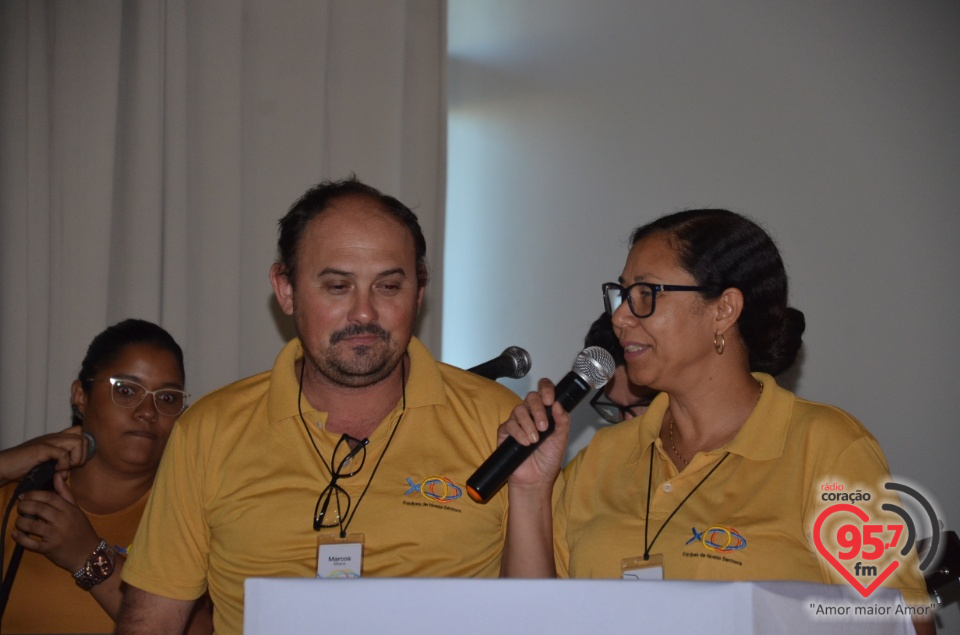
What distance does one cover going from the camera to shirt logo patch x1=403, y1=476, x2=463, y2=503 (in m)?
2.10

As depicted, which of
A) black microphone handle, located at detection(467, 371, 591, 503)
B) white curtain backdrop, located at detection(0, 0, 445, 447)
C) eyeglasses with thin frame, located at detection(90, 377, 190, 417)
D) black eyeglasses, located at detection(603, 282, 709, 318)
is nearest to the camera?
black microphone handle, located at detection(467, 371, 591, 503)

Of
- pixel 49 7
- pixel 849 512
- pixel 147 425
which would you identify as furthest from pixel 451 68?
pixel 849 512

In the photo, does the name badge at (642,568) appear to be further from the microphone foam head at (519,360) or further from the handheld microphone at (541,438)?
the microphone foam head at (519,360)

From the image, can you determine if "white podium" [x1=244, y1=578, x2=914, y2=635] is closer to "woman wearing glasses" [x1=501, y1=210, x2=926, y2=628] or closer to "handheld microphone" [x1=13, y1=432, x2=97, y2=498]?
"woman wearing glasses" [x1=501, y1=210, x2=926, y2=628]

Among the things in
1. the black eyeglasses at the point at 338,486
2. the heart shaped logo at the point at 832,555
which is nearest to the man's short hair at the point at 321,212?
the black eyeglasses at the point at 338,486

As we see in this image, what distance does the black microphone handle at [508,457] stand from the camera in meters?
1.78

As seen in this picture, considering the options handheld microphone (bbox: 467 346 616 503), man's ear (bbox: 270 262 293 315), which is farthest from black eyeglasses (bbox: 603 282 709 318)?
man's ear (bbox: 270 262 293 315)

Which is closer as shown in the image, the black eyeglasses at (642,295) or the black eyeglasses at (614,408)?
the black eyeglasses at (642,295)

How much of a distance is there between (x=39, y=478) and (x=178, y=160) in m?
1.47

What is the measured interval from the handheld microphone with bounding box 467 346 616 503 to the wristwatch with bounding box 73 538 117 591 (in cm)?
136

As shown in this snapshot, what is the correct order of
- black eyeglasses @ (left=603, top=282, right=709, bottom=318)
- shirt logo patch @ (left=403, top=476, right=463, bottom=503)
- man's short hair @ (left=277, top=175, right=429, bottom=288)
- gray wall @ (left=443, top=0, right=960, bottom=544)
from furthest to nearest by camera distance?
gray wall @ (left=443, top=0, right=960, bottom=544)
man's short hair @ (left=277, top=175, right=429, bottom=288)
shirt logo patch @ (left=403, top=476, right=463, bottom=503)
black eyeglasses @ (left=603, top=282, right=709, bottom=318)

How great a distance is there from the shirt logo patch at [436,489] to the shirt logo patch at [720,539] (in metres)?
0.57

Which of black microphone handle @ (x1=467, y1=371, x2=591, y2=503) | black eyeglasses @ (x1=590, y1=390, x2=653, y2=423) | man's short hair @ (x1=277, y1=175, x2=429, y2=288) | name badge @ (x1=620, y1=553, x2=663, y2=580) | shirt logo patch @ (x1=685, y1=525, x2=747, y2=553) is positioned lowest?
name badge @ (x1=620, y1=553, x2=663, y2=580)

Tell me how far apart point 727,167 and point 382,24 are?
164cm
